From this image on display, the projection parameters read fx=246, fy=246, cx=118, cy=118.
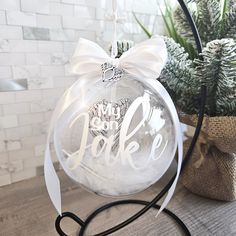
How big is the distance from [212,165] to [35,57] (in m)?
0.44

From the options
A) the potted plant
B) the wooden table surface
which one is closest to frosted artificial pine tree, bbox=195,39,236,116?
the potted plant

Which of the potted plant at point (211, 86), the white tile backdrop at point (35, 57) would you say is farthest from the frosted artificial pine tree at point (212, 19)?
the white tile backdrop at point (35, 57)

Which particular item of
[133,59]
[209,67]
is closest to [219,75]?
[209,67]

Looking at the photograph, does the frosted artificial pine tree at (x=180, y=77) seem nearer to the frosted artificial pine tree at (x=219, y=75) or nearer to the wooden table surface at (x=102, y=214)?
the frosted artificial pine tree at (x=219, y=75)

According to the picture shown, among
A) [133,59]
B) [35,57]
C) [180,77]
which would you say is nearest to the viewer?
[133,59]

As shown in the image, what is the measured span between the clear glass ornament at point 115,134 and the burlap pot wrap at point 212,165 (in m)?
0.13

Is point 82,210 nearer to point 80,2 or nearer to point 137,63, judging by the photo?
point 137,63

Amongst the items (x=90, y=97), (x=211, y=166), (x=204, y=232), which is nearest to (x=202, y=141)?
(x=211, y=166)

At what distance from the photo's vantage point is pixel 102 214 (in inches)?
18.8

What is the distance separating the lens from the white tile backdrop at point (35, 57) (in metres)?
0.51

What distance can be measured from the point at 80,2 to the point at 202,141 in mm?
406

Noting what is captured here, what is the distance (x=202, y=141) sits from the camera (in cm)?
47

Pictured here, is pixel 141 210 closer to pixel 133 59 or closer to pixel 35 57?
pixel 133 59

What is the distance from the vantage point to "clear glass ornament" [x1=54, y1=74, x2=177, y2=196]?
11.7 inches
